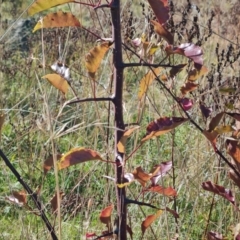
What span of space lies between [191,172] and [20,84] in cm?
190

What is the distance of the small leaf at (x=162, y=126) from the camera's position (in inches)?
41.6

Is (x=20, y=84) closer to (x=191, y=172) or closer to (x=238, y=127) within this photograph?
(x=191, y=172)

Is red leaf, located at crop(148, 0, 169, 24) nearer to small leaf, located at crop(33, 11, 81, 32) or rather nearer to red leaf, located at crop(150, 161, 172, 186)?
small leaf, located at crop(33, 11, 81, 32)

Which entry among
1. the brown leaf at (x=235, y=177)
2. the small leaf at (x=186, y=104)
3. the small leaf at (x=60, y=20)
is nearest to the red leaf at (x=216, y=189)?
the brown leaf at (x=235, y=177)

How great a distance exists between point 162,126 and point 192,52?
5.9 inches

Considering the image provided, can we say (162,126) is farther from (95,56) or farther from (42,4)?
(42,4)

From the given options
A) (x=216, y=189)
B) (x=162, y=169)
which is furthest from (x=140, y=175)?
(x=216, y=189)

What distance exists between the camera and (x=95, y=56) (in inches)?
43.6

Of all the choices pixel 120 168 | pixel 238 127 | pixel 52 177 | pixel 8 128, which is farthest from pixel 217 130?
pixel 8 128

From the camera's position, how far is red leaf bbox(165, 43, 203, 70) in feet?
3.42

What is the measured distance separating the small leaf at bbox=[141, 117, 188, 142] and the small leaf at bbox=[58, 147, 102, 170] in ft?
0.34

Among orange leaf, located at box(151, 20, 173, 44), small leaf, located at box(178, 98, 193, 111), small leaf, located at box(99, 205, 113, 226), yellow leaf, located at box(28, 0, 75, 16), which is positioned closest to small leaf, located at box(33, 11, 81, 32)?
yellow leaf, located at box(28, 0, 75, 16)

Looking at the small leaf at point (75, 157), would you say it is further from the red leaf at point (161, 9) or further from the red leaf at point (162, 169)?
the red leaf at point (161, 9)

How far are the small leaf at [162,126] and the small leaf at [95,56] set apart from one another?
6.3 inches
